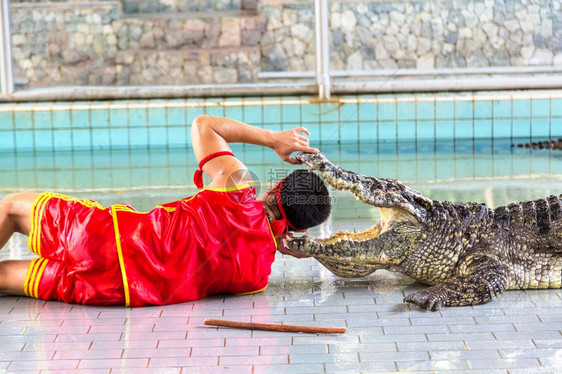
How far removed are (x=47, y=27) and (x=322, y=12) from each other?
5.95 metres

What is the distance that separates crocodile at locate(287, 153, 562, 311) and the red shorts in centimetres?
92

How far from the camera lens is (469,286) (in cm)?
360

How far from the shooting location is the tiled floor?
2809mm

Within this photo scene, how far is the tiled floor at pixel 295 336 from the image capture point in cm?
281

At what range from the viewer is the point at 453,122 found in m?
9.68

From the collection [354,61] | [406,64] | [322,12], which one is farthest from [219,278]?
[406,64]

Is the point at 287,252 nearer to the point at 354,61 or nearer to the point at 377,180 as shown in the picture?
the point at 377,180

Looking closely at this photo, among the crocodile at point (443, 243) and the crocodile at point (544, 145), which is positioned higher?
the crocodile at point (443, 243)

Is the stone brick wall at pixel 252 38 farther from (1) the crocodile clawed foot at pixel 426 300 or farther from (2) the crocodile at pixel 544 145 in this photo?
(1) the crocodile clawed foot at pixel 426 300

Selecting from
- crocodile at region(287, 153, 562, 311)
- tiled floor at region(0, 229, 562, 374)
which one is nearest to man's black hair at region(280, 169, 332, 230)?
crocodile at region(287, 153, 562, 311)

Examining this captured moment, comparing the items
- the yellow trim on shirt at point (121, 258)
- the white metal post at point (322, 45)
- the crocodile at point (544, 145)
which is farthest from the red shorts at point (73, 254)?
the crocodile at point (544, 145)

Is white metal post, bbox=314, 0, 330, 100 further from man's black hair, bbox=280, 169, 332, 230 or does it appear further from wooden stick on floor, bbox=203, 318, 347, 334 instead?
wooden stick on floor, bbox=203, 318, 347, 334

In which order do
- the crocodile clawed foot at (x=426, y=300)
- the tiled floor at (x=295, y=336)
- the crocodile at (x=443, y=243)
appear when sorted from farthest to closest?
the crocodile at (x=443, y=243) → the crocodile clawed foot at (x=426, y=300) → the tiled floor at (x=295, y=336)

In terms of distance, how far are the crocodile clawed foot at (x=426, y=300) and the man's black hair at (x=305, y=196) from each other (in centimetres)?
60
